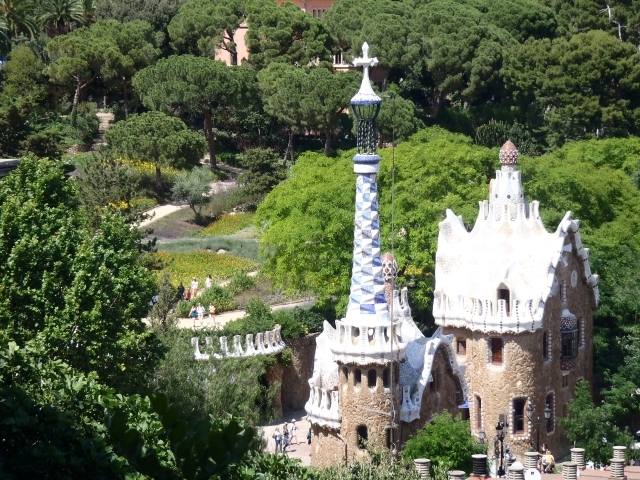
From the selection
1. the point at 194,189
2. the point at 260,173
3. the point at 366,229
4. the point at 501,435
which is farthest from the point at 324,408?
the point at 260,173

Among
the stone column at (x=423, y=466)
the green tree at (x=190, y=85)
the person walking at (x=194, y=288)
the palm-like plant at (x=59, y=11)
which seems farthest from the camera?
the palm-like plant at (x=59, y=11)

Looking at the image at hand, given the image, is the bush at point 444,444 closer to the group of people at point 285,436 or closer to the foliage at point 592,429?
the foliage at point 592,429

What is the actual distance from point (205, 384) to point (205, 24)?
49753 mm

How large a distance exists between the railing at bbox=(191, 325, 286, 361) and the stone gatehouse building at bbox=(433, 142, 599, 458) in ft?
21.9

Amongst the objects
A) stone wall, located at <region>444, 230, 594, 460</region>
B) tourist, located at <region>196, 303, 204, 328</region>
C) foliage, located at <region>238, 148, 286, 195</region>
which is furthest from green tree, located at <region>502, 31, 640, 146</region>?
stone wall, located at <region>444, 230, 594, 460</region>

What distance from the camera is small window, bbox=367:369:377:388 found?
162 feet

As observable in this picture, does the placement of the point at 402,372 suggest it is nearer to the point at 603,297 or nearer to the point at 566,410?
the point at 566,410

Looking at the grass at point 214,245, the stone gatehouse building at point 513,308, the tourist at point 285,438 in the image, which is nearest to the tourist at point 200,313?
the tourist at point 285,438

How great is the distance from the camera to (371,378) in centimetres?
4938

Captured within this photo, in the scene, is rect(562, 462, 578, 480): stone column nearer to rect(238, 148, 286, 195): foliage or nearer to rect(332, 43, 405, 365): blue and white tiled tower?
rect(332, 43, 405, 365): blue and white tiled tower

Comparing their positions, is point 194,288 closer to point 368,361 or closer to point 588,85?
point 368,361

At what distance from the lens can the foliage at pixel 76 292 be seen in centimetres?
4466

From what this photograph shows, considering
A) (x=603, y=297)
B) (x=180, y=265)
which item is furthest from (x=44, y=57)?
(x=603, y=297)

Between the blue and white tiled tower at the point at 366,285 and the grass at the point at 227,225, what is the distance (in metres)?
30.7
